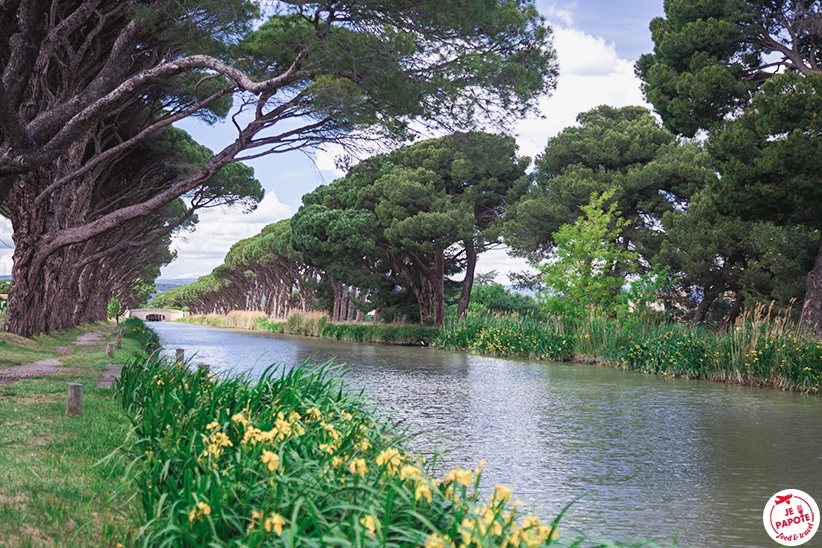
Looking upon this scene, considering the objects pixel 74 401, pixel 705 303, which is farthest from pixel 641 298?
pixel 74 401

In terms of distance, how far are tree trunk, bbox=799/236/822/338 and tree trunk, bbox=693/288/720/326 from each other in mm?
8524

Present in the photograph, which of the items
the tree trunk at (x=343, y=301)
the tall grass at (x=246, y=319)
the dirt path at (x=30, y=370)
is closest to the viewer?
the dirt path at (x=30, y=370)

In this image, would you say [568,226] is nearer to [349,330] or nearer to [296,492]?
[349,330]

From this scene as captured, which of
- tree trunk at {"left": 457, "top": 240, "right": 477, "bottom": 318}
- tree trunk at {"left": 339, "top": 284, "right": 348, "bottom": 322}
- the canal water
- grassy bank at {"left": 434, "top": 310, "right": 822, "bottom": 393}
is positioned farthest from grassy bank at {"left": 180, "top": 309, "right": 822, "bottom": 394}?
tree trunk at {"left": 339, "top": 284, "right": 348, "bottom": 322}

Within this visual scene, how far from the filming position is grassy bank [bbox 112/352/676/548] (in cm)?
319

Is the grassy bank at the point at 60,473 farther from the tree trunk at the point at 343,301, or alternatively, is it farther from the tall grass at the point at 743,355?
the tree trunk at the point at 343,301

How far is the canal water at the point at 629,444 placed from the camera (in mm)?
5574

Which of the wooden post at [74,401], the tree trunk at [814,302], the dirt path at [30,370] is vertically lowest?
the dirt path at [30,370]

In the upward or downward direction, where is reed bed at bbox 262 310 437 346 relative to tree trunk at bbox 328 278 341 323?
downward

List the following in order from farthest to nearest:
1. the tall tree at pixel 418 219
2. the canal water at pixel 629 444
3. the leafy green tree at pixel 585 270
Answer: the tall tree at pixel 418 219
the leafy green tree at pixel 585 270
the canal water at pixel 629 444

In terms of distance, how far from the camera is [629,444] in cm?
861

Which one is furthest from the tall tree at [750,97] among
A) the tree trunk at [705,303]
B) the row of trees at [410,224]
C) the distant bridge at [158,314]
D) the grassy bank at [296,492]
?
the distant bridge at [158,314]

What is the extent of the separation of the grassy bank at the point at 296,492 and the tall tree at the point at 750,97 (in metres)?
13.2

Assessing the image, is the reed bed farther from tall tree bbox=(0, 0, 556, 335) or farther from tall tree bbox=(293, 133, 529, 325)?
tall tree bbox=(0, 0, 556, 335)
